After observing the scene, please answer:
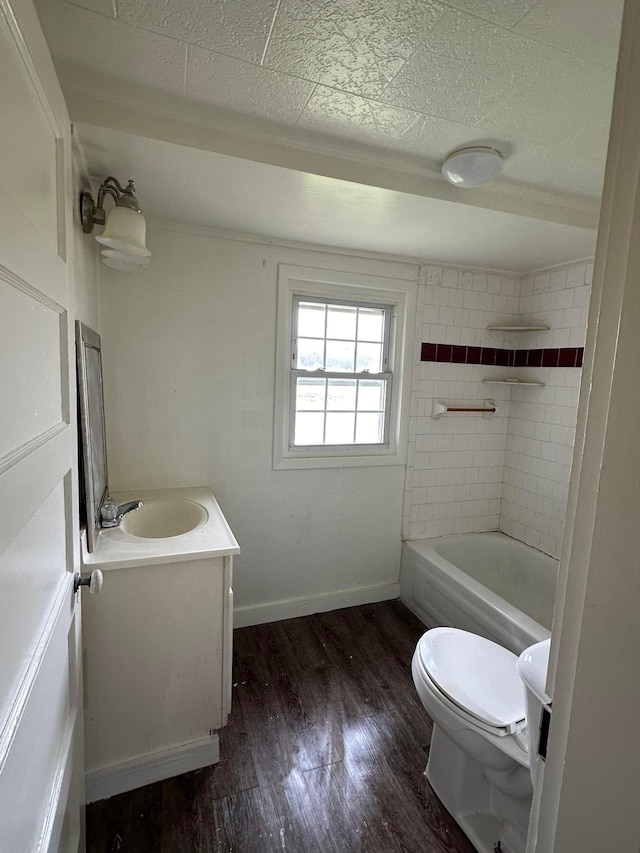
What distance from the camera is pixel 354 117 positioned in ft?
4.30

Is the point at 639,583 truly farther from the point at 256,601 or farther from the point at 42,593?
the point at 256,601

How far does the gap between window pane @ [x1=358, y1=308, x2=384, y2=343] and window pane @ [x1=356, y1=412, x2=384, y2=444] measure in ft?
1.66

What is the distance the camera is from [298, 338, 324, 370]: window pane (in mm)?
2484

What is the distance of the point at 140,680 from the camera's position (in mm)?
1493

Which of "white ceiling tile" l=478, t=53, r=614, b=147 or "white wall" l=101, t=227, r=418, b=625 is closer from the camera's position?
"white ceiling tile" l=478, t=53, r=614, b=147

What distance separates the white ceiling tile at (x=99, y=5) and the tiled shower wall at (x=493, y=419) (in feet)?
6.63

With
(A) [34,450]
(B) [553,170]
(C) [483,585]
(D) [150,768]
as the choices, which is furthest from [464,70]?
(C) [483,585]

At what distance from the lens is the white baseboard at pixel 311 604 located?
2463 mm

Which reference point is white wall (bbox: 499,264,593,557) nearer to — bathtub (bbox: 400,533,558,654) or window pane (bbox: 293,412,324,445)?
bathtub (bbox: 400,533,558,654)

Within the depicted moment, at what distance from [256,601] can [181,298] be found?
1.84m

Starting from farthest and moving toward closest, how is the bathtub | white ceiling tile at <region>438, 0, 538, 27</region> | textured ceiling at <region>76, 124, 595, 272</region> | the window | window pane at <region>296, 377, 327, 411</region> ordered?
window pane at <region>296, 377, 327, 411</region> → the window → the bathtub → textured ceiling at <region>76, 124, 595, 272</region> → white ceiling tile at <region>438, 0, 538, 27</region>

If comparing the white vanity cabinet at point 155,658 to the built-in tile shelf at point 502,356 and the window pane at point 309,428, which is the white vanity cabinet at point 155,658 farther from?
the built-in tile shelf at point 502,356

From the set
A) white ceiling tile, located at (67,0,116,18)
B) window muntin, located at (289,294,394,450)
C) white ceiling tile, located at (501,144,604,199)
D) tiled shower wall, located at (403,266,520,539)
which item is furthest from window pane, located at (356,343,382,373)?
white ceiling tile, located at (67,0,116,18)

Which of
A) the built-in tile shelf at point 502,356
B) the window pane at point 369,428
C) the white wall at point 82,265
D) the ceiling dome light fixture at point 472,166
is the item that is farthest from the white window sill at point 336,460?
the ceiling dome light fixture at point 472,166
